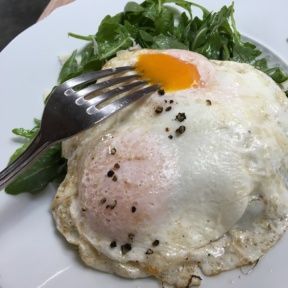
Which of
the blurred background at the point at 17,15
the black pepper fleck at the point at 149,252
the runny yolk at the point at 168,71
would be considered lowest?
the blurred background at the point at 17,15

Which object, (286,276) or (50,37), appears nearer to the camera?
(286,276)

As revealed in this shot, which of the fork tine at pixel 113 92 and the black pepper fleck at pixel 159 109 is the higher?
the fork tine at pixel 113 92

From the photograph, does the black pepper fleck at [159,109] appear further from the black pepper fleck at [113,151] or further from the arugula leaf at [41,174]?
the arugula leaf at [41,174]

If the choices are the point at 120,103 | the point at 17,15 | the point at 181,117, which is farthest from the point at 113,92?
the point at 17,15

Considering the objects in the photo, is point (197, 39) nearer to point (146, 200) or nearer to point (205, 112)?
point (205, 112)

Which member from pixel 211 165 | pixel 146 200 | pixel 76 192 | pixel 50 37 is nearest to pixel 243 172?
pixel 211 165

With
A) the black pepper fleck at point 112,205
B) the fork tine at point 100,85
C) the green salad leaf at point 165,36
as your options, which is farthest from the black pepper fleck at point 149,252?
the green salad leaf at point 165,36

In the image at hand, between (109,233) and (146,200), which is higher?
(146,200)

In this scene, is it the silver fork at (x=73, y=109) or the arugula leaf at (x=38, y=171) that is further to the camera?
the arugula leaf at (x=38, y=171)
